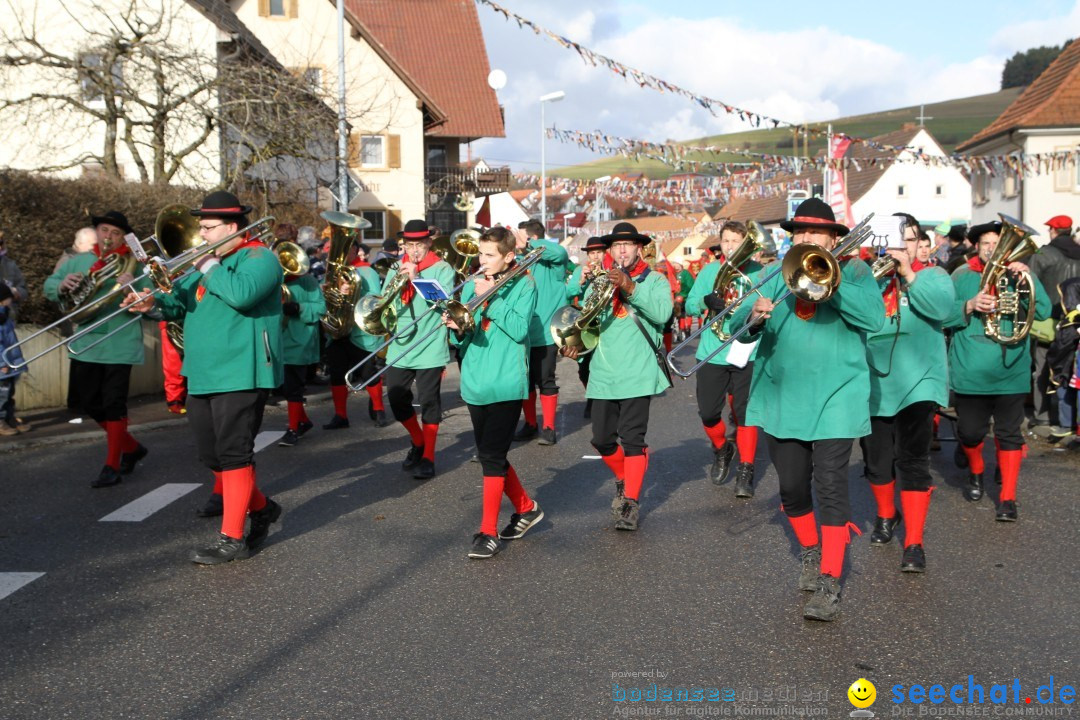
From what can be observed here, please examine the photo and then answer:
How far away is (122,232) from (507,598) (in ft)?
14.0

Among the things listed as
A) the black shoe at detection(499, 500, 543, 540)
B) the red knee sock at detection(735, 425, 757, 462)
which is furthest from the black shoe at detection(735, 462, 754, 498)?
the black shoe at detection(499, 500, 543, 540)

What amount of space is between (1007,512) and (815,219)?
288 centimetres

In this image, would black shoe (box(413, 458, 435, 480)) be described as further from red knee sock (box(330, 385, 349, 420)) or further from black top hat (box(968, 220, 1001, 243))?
black top hat (box(968, 220, 1001, 243))

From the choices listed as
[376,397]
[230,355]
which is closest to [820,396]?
[230,355]

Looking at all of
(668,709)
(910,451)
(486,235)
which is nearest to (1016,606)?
(910,451)

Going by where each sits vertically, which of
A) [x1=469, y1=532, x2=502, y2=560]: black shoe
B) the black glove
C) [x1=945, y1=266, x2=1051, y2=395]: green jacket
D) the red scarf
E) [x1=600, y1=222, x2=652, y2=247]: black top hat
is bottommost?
[x1=469, y1=532, x2=502, y2=560]: black shoe

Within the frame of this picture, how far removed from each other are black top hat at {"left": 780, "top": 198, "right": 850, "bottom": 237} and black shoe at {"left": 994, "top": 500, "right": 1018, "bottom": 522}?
2.63 meters

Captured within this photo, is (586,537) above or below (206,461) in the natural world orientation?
below

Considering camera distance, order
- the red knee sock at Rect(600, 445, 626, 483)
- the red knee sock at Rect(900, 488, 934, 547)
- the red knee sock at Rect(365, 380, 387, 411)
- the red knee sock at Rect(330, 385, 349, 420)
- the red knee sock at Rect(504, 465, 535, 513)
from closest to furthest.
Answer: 1. the red knee sock at Rect(900, 488, 934, 547)
2. the red knee sock at Rect(504, 465, 535, 513)
3. the red knee sock at Rect(600, 445, 626, 483)
4. the red knee sock at Rect(330, 385, 349, 420)
5. the red knee sock at Rect(365, 380, 387, 411)

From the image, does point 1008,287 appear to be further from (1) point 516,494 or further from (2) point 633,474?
(1) point 516,494

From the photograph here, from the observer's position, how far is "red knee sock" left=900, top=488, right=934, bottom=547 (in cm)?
578

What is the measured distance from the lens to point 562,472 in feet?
28.1

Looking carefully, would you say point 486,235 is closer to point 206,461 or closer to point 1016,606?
point 206,461

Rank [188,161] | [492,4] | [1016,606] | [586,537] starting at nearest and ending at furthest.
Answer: [1016,606] → [586,537] → [492,4] → [188,161]
